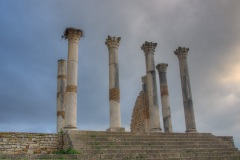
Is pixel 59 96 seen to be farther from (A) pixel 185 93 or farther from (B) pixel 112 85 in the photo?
(A) pixel 185 93

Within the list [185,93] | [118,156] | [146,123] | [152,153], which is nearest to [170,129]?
[146,123]

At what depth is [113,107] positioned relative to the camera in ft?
69.4

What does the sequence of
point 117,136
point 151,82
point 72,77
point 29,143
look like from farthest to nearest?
point 151,82 → point 72,77 → point 117,136 → point 29,143

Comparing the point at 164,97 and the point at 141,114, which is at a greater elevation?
the point at 164,97

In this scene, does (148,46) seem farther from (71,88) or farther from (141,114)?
(71,88)

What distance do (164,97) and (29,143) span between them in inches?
571

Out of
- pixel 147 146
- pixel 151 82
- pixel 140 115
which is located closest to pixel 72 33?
pixel 151 82

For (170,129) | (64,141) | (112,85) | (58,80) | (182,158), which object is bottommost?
(182,158)

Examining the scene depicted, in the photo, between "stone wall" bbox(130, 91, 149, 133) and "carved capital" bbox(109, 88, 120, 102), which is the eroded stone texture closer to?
"stone wall" bbox(130, 91, 149, 133)

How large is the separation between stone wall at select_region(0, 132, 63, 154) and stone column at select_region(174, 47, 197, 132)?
1141 centimetres

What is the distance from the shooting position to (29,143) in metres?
16.2

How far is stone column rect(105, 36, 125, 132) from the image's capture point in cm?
2081

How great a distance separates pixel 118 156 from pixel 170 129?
13855 mm

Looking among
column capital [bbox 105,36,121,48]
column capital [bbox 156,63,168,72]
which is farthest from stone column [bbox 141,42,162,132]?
column capital [bbox 105,36,121,48]
